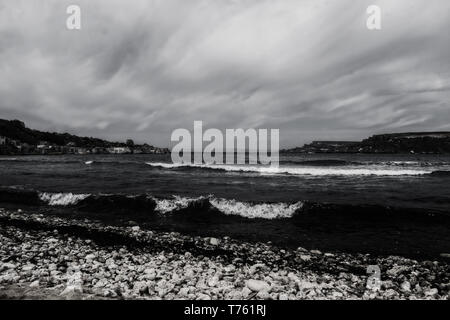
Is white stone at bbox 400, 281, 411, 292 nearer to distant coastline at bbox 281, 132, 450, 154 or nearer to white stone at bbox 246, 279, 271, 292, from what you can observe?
white stone at bbox 246, 279, 271, 292

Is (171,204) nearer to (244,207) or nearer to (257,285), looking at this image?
(244,207)

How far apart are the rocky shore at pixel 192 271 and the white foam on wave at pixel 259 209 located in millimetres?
4578

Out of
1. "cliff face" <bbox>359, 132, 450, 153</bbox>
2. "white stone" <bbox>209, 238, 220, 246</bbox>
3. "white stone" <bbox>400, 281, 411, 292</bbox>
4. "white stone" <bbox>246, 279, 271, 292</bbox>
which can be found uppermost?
"cliff face" <bbox>359, 132, 450, 153</bbox>

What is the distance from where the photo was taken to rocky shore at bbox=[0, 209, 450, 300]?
5637 millimetres

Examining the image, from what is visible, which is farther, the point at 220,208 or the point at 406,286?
the point at 220,208

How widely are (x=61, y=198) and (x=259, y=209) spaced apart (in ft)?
43.4

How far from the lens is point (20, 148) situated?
125000mm

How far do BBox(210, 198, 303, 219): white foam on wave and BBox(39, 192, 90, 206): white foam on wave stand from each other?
912 cm

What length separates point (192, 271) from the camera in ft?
22.1

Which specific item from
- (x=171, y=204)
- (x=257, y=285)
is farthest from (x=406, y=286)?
(x=171, y=204)

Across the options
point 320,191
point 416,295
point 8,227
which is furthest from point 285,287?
point 320,191

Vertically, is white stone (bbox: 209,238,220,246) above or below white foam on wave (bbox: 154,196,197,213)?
below

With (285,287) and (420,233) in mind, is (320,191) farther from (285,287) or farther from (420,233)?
(285,287)

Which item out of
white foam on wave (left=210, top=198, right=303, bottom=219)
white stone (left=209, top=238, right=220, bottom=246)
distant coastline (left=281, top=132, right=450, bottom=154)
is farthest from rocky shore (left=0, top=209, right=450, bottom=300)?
distant coastline (left=281, top=132, right=450, bottom=154)
